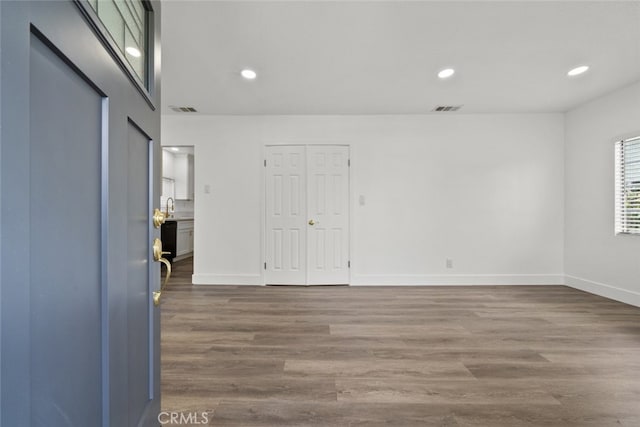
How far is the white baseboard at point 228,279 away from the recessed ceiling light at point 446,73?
11.1ft

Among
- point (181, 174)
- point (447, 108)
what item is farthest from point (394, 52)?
point (181, 174)

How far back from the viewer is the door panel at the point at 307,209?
4105mm

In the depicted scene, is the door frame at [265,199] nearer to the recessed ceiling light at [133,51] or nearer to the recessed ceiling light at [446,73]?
the recessed ceiling light at [446,73]

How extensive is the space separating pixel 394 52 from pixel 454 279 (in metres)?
3.09

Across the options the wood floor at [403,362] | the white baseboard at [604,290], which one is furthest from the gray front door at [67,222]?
the white baseboard at [604,290]

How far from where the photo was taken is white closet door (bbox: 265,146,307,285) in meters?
4.11

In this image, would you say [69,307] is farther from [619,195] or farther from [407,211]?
[619,195]

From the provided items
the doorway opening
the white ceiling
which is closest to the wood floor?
the white ceiling

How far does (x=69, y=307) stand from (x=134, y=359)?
1.34 ft

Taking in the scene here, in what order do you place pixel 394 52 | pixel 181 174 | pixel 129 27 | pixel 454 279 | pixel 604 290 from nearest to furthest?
pixel 129 27 → pixel 394 52 → pixel 604 290 → pixel 454 279 → pixel 181 174

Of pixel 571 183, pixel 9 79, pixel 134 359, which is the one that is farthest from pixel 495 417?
pixel 571 183

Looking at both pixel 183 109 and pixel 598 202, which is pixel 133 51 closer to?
pixel 183 109

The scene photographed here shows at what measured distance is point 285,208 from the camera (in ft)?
13.5

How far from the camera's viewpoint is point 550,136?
4.08 m
